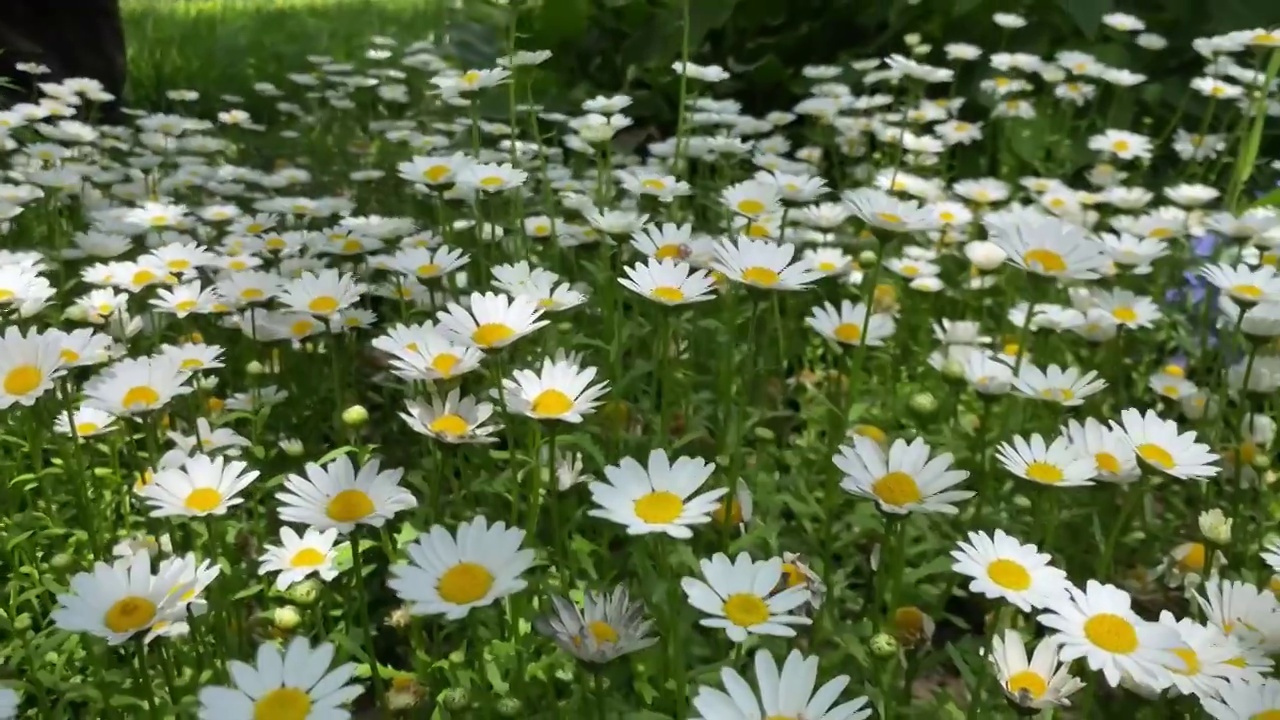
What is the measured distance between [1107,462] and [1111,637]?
374mm

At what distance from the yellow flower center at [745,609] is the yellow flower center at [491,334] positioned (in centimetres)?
42

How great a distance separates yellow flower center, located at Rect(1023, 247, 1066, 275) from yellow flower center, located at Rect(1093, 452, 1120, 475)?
0.30m

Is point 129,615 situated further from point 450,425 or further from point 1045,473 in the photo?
point 1045,473

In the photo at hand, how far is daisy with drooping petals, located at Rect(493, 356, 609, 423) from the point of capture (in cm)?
119

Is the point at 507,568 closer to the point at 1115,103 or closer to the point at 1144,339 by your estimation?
the point at 1144,339

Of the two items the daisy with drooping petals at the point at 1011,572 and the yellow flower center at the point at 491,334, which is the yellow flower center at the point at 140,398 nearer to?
the yellow flower center at the point at 491,334

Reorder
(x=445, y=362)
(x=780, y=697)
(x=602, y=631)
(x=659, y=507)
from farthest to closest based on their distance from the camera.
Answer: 1. (x=445, y=362)
2. (x=659, y=507)
3. (x=602, y=631)
4. (x=780, y=697)

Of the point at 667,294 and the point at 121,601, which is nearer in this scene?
the point at 121,601

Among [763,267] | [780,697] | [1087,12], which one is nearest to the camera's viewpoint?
[780,697]

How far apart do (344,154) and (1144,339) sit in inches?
106

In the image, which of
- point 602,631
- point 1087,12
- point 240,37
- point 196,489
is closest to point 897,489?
point 602,631

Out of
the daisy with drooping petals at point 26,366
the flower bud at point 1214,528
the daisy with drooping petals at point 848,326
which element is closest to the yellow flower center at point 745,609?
the flower bud at point 1214,528

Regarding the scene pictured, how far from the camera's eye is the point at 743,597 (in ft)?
3.33

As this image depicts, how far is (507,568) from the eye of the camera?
1.00 m
